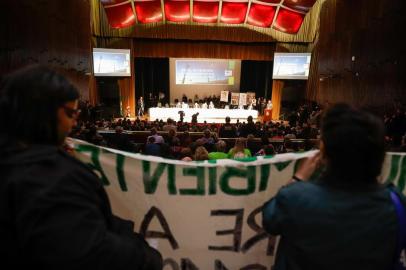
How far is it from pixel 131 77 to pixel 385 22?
10558 millimetres

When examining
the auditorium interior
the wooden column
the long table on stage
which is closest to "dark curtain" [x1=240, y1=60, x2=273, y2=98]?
the auditorium interior

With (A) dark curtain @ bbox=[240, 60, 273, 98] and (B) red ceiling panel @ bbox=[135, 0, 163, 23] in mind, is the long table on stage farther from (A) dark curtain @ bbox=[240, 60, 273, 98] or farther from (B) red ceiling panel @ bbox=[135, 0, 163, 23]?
(B) red ceiling panel @ bbox=[135, 0, 163, 23]

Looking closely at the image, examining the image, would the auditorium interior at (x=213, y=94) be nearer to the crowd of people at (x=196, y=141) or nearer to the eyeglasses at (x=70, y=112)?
the crowd of people at (x=196, y=141)

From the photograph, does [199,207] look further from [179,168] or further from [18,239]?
[18,239]

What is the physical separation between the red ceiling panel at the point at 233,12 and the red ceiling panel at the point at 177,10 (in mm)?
1570

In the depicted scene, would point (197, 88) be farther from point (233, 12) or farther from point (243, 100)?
point (233, 12)

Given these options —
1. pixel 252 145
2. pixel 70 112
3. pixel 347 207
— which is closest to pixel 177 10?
pixel 252 145

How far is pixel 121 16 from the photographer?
1334 centimetres

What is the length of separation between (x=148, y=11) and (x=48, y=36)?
21.5 feet

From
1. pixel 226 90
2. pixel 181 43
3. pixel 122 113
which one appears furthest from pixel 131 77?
pixel 226 90

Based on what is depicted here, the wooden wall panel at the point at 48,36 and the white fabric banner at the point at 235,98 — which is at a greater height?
the wooden wall panel at the point at 48,36

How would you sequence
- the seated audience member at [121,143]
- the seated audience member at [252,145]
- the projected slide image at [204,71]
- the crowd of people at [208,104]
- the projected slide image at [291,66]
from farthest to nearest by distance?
the projected slide image at [204,71] → the crowd of people at [208,104] → the projected slide image at [291,66] → the seated audience member at [121,143] → the seated audience member at [252,145]

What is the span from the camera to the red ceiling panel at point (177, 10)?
43.0 feet

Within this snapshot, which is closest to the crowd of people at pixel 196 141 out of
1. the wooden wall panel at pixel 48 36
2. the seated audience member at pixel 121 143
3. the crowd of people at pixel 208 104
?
the seated audience member at pixel 121 143
